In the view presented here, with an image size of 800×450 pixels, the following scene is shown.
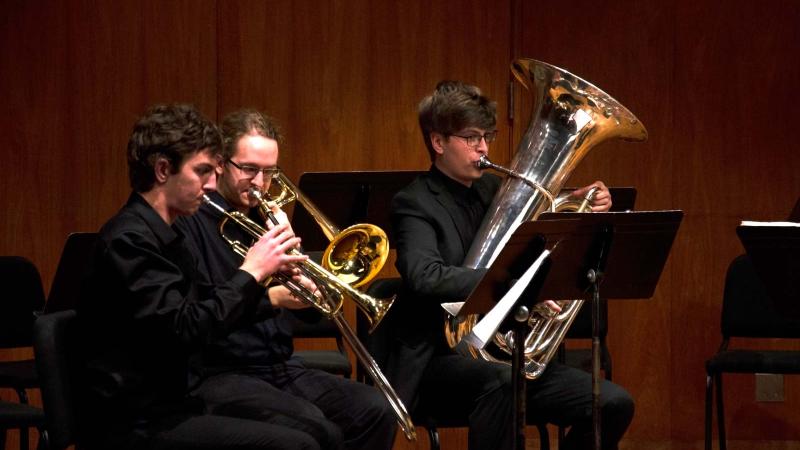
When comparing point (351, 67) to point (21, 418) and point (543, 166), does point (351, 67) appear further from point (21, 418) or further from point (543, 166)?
point (21, 418)

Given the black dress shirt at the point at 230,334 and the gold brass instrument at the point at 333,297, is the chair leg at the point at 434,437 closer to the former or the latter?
the gold brass instrument at the point at 333,297

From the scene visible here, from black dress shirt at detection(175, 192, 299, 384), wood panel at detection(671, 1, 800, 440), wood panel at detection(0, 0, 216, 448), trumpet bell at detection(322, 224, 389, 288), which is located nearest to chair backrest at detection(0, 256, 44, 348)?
wood panel at detection(0, 0, 216, 448)

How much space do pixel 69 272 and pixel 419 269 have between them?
4.10ft

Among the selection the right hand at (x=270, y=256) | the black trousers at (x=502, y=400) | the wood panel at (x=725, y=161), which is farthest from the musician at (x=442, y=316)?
the wood panel at (x=725, y=161)

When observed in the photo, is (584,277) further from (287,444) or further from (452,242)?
(287,444)

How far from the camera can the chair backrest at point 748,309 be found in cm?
457

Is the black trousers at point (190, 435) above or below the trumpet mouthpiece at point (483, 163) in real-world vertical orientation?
below

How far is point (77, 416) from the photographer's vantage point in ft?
9.05

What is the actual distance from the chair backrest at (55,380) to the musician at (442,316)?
44.1 inches

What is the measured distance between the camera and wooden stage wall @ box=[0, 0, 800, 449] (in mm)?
5234

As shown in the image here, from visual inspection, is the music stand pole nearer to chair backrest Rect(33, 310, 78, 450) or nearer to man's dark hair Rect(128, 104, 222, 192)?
man's dark hair Rect(128, 104, 222, 192)

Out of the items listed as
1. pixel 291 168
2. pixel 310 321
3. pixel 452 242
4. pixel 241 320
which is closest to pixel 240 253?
pixel 241 320

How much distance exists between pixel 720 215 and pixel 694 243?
177mm

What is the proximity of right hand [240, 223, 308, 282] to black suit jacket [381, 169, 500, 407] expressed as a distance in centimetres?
61
